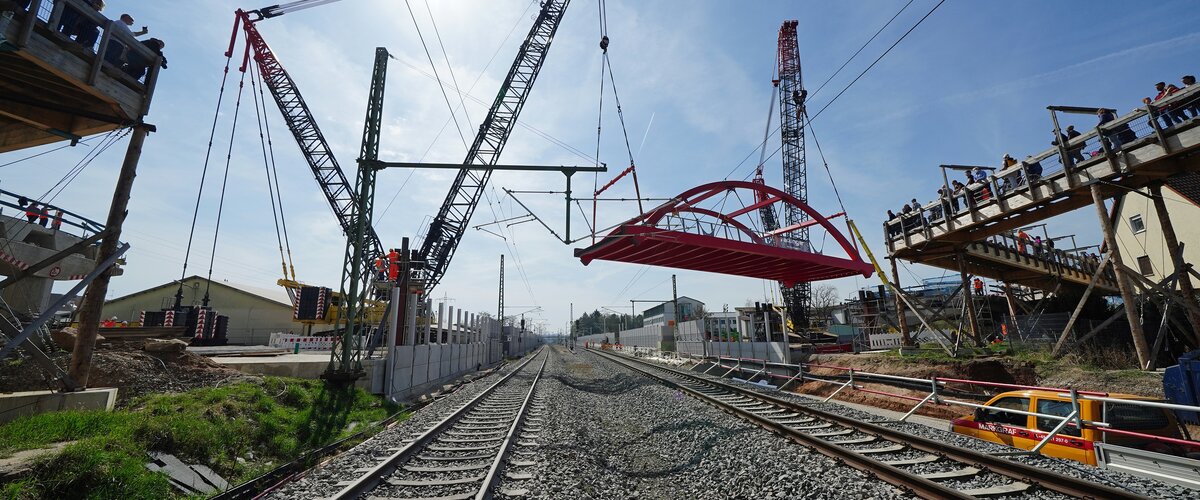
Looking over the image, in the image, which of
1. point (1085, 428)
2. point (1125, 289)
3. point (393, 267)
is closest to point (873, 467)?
point (1085, 428)

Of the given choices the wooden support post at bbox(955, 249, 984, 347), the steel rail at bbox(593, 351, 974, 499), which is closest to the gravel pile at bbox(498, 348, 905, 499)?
the steel rail at bbox(593, 351, 974, 499)

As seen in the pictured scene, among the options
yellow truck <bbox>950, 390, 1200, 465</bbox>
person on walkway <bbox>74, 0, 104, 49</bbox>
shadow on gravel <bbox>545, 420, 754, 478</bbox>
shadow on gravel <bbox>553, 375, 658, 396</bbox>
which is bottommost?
shadow on gravel <bbox>545, 420, 754, 478</bbox>

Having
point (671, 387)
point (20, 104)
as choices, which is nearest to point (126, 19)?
point (20, 104)

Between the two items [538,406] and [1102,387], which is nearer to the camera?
[1102,387]

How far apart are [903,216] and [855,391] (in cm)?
790

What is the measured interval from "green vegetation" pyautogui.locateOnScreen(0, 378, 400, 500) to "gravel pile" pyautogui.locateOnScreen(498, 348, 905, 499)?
14.5 ft

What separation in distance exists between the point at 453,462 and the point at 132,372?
9.27 meters

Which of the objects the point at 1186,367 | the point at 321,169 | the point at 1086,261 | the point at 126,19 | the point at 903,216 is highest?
the point at 321,169

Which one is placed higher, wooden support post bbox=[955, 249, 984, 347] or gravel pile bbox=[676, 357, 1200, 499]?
wooden support post bbox=[955, 249, 984, 347]

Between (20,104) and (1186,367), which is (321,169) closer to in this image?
(20,104)

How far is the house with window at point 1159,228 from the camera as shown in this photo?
18.2 metres

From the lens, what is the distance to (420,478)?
5.94 m

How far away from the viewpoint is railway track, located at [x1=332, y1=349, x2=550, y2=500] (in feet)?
17.7

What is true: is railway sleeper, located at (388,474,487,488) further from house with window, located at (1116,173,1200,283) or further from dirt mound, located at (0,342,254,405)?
house with window, located at (1116,173,1200,283)
